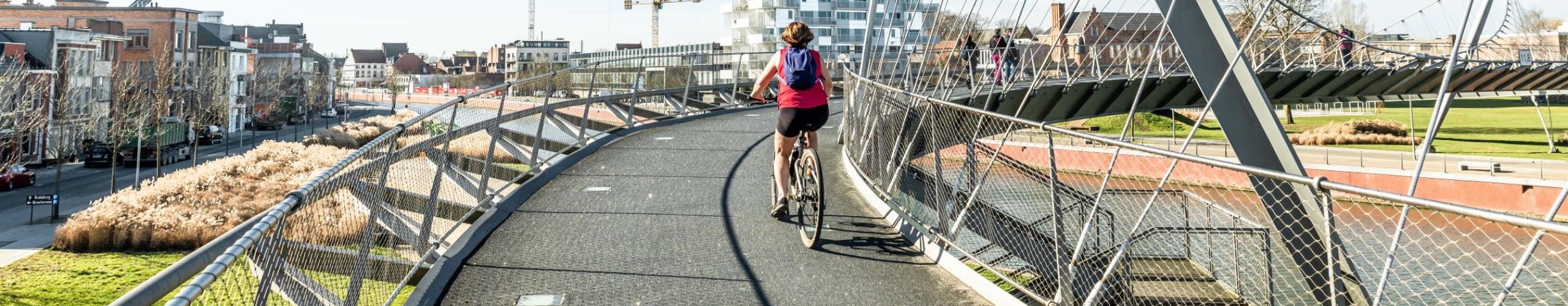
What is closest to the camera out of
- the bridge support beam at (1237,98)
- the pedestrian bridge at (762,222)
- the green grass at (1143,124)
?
the pedestrian bridge at (762,222)

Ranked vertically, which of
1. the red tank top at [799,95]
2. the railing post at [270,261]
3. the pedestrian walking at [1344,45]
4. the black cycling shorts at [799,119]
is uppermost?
the pedestrian walking at [1344,45]

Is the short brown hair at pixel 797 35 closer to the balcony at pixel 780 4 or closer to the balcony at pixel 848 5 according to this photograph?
the balcony at pixel 780 4

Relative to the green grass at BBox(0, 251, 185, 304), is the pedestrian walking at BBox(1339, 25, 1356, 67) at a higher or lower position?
higher

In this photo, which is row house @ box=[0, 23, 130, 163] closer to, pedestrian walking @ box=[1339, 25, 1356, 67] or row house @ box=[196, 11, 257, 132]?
row house @ box=[196, 11, 257, 132]

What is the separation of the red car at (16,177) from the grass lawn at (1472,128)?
44.5 m

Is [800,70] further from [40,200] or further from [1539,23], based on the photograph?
[1539,23]

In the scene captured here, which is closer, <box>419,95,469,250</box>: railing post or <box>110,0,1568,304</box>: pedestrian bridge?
<box>110,0,1568,304</box>: pedestrian bridge

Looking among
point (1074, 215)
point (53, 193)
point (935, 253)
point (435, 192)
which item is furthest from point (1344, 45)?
point (53, 193)

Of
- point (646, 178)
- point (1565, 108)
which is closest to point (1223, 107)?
point (646, 178)

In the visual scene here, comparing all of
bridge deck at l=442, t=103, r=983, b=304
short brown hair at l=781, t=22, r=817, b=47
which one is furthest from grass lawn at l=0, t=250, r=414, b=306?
short brown hair at l=781, t=22, r=817, b=47

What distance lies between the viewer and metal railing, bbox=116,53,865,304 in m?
3.54

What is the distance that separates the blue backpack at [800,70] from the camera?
7.54 m

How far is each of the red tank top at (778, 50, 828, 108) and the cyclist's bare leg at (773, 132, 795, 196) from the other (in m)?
0.22

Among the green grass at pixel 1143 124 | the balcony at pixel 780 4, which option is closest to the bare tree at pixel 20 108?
the green grass at pixel 1143 124
